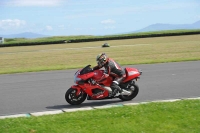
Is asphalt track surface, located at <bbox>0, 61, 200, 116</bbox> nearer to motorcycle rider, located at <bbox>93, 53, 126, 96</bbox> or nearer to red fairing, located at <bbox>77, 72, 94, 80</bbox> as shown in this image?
motorcycle rider, located at <bbox>93, 53, 126, 96</bbox>

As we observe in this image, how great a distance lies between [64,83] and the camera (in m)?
14.2

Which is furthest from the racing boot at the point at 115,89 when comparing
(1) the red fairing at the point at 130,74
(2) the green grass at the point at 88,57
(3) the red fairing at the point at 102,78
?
(2) the green grass at the point at 88,57

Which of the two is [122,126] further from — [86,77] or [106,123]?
[86,77]

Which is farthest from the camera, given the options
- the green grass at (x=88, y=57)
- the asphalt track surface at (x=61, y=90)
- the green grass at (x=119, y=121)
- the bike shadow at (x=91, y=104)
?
the green grass at (x=88, y=57)

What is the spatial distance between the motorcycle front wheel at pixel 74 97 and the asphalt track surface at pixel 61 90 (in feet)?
0.48

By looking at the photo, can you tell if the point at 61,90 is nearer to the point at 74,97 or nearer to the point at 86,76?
the point at 74,97

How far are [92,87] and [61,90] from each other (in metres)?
2.92

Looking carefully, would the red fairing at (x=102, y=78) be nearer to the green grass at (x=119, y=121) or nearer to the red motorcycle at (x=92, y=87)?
the red motorcycle at (x=92, y=87)

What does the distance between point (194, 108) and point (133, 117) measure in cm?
157

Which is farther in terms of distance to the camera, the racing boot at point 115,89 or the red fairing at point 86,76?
the racing boot at point 115,89

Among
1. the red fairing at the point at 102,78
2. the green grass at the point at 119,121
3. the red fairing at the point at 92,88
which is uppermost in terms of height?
the red fairing at the point at 102,78

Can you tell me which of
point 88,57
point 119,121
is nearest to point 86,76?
point 119,121

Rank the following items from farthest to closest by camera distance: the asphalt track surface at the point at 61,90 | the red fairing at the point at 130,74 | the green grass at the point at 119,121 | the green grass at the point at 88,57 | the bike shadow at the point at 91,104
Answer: the green grass at the point at 88,57 < the red fairing at the point at 130,74 < the asphalt track surface at the point at 61,90 < the bike shadow at the point at 91,104 < the green grass at the point at 119,121

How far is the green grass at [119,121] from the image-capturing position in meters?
6.67
